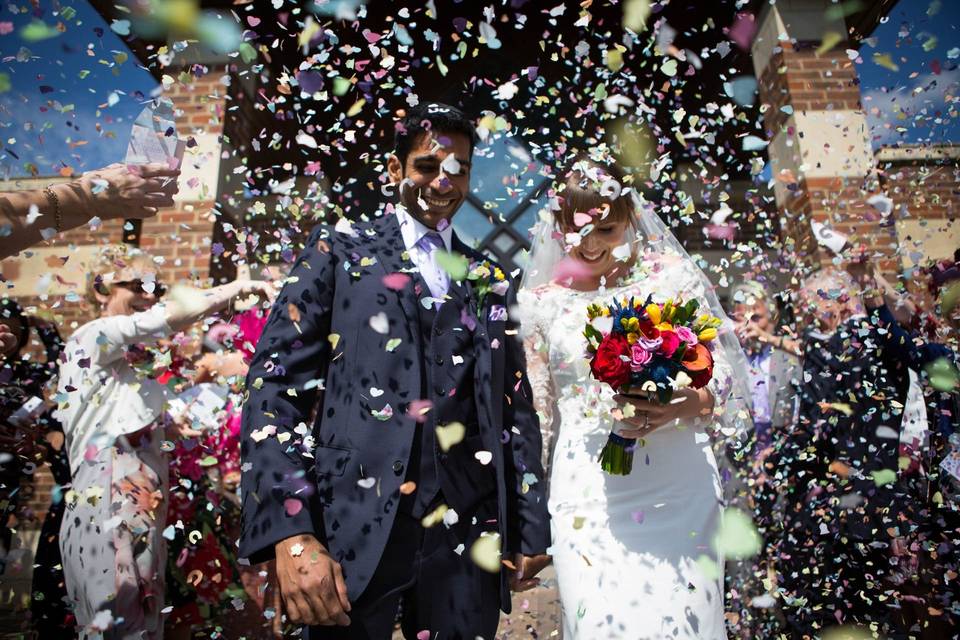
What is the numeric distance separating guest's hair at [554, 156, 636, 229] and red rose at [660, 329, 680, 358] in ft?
2.54

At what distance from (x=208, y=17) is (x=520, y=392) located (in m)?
6.27

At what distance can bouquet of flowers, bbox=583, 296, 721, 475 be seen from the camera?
7.47 ft

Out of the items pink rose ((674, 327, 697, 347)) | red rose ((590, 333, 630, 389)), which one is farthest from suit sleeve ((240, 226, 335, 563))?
pink rose ((674, 327, 697, 347))

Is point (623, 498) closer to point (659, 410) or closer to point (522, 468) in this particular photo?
point (659, 410)

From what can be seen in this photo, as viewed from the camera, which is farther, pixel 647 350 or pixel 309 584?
pixel 647 350

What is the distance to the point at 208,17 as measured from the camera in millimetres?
6750

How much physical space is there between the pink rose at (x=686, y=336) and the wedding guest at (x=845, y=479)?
2142 mm

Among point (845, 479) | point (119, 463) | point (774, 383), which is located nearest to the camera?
point (119, 463)

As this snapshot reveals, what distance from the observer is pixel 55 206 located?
2068 mm

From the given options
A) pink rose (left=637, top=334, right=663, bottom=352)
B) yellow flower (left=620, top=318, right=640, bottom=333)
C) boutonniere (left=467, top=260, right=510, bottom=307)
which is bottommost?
pink rose (left=637, top=334, right=663, bottom=352)

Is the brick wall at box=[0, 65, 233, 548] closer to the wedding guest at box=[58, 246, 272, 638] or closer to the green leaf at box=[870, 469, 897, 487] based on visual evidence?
the wedding guest at box=[58, 246, 272, 638]

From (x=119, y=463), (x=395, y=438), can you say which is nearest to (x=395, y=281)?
→ (x=395, y=438)

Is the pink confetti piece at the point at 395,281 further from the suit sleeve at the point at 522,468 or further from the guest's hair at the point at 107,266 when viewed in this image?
the guest's hair at the point at 107,266

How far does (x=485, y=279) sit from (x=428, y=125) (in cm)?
61
